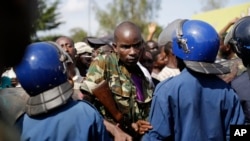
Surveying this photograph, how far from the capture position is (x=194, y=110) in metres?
3.28

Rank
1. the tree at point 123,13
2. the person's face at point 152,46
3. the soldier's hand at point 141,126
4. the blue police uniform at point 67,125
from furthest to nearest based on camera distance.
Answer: the tree at point 123,13, the person's face at point 152,46, the soldier's hand at point 141,126, the blue police uniform at point 67,125

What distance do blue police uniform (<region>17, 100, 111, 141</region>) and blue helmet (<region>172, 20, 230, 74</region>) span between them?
810mm

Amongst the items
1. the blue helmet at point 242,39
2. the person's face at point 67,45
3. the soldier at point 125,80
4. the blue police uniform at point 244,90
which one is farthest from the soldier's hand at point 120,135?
the person's face at point 67,45

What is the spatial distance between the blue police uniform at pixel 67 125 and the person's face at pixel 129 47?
1.17 metres

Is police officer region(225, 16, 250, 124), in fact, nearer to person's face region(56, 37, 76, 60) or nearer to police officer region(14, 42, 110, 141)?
police officer region(14, 42, 110, 141)

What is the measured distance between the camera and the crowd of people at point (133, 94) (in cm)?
289

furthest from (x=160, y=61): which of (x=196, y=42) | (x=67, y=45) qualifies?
(x=196, y=42)

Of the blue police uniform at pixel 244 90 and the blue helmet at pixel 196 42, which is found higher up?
the blue helmet at pixel 196 42

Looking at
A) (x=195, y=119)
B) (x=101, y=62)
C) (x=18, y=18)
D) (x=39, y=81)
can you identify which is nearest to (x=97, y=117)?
(x=39, y=81)

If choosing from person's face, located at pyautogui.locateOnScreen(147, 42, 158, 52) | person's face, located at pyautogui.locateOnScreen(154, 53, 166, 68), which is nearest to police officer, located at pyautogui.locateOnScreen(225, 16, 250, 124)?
person's face, located at pyautogui.locateOnScreen(154, 53, 166, 68)

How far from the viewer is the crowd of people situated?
2891 millimetres

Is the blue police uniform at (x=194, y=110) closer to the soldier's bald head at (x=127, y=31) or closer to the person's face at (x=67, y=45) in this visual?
the soldier's bald head at (x=127, y=31)

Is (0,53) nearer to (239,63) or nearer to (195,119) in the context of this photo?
(195,119)

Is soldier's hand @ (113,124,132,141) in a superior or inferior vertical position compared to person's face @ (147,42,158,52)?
superior
